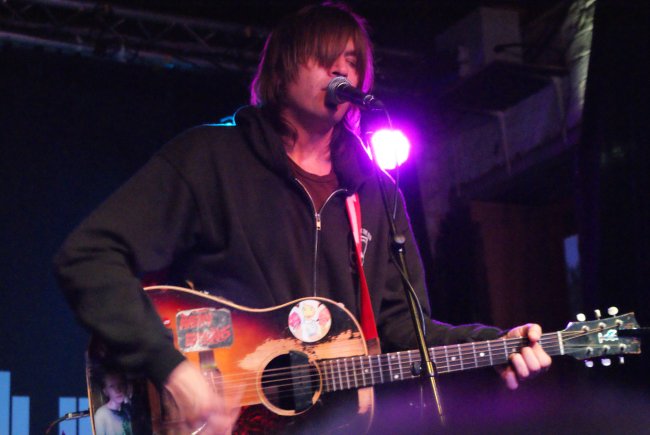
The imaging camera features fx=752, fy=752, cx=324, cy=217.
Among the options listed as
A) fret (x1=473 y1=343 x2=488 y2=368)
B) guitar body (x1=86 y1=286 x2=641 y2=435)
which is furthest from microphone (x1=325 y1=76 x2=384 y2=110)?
fret (x1=473 y1=343 x2=488 y2=368)

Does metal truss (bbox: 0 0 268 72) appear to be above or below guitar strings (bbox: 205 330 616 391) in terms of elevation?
above

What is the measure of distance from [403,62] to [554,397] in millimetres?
3216

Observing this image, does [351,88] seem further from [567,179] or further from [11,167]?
[567,179]

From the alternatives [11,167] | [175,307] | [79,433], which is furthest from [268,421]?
[11,167]

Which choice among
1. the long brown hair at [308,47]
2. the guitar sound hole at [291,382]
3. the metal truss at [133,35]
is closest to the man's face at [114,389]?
Result: the guitar sound hole at [291,382]

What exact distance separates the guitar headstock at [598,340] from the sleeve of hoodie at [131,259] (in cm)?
140

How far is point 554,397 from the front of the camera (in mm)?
5105

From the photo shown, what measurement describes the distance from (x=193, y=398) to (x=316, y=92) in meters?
1.27

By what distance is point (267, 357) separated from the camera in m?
2.43

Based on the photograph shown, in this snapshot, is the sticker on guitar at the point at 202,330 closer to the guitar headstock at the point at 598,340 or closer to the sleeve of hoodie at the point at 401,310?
the sleeve of hoodie at the point at 401,310

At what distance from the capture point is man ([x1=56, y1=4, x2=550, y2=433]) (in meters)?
2.22

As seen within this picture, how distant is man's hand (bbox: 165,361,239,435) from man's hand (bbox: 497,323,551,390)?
42.9 inches

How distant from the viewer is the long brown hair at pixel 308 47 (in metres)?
2.96

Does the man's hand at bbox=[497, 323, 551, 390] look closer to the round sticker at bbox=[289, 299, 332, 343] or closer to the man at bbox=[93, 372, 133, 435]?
the round sticker at bbox=[289, 299, 332, 343]
